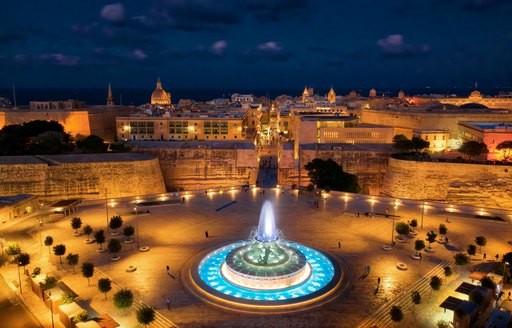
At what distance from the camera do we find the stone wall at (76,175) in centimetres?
2998

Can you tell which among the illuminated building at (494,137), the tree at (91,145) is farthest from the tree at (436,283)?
the tree at (91,145)

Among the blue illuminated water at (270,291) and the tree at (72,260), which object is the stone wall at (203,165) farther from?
the tree at (72,260)

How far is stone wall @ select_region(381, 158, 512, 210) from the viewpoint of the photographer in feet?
99.2

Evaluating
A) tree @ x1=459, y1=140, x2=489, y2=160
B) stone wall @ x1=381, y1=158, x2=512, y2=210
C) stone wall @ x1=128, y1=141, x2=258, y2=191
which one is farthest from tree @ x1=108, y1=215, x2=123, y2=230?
tree @ x1=459, y1=140, x2=489, y2=160

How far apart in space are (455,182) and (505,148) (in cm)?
723

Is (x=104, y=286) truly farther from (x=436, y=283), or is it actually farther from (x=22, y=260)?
(x=436, y=283)

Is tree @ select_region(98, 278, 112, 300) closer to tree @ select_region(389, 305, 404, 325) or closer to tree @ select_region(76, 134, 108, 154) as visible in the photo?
tree @ select_region(389, 305, 404, 325)

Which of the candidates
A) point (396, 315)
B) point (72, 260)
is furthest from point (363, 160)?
point (72, 260)

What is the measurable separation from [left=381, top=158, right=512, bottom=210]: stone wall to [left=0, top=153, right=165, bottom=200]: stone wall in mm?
20948

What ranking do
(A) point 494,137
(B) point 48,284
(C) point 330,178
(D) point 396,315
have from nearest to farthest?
(D) point 396,315 < (B) point 48,284 < (C) point 330,178 < (A) point 494,137

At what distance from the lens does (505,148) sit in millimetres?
34656

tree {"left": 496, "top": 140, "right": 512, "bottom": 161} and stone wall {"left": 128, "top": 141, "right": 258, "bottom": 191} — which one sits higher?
tree {"left": 496, "top": 140, "right": 512, "bottom": 161}

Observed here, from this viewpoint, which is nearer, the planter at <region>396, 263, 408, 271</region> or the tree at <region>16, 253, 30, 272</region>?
the tree at <region>16, 253, 30, 272</region>

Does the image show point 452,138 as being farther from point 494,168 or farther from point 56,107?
point 56,107
